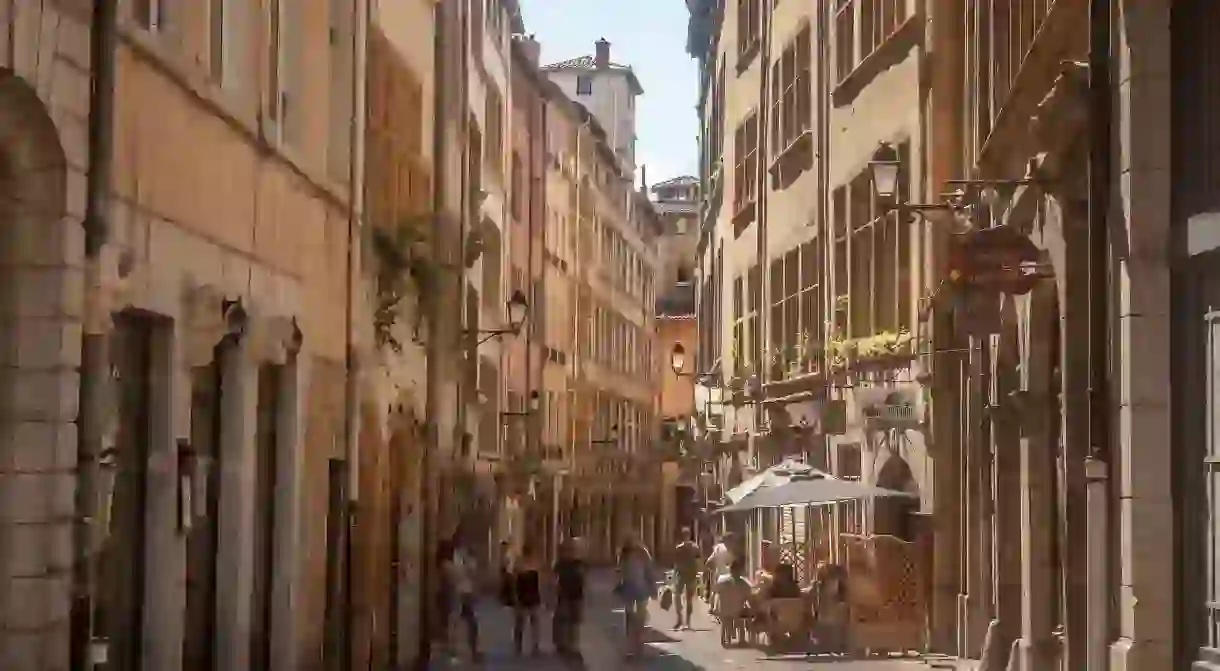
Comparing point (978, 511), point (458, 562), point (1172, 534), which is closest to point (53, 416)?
point (1172, 534)

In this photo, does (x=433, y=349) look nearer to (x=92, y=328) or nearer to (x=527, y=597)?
(x=527, y=597)

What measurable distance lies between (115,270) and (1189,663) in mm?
6785

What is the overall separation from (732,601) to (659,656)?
4.24 feet

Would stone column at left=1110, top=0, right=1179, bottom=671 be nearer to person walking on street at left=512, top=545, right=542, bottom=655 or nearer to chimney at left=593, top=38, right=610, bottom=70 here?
person walking on street at left=512, top=545, right=542, bottom=655

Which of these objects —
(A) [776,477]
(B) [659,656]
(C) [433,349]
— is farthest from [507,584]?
(A) [776,477]

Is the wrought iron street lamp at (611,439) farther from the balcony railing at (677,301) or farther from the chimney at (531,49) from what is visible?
the balcony railing at (677,301)

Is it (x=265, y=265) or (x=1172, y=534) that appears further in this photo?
(x=265, y=265)

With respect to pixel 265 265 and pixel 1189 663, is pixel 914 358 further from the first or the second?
pixel 1189 663

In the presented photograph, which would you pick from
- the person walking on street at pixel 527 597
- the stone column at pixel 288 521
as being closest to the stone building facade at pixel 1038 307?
the person walking on street at pixel 527 597

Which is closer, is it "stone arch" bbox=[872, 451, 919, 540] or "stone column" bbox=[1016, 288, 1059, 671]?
"stone column" bbox=[1016, 288, 1059, 671]

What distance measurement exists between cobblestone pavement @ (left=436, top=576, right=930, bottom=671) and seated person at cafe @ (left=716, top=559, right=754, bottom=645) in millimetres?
298

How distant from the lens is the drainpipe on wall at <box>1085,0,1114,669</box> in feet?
39.0

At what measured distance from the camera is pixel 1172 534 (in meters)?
11.3

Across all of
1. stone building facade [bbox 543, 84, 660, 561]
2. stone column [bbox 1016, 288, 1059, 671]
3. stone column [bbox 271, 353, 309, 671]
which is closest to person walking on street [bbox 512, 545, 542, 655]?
stone column [bbox 271, 353, 309, 671]
